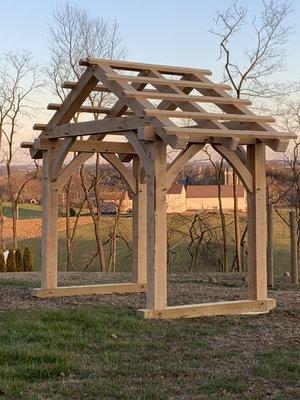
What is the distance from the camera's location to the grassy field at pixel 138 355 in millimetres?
5305

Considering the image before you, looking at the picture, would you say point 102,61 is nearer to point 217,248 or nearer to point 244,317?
point 244,317

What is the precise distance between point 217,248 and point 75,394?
78.0ft

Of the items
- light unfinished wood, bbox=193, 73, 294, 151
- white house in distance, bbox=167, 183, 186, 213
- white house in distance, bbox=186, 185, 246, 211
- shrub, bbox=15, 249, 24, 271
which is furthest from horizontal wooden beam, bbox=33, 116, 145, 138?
white house in distance, bbox=186, 185, 246, 211

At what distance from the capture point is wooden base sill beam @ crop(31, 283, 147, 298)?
10.2 metres

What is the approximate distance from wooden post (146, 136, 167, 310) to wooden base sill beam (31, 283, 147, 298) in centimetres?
243

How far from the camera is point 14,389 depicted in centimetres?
520

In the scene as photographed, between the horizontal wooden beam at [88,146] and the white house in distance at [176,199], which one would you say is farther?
→ the white house in distance at [176,199]

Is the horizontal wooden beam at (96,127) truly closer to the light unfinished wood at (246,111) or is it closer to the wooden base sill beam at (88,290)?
the light unfinished wood at (246,111)

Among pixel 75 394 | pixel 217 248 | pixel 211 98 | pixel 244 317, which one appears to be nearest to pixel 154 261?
pixel 244 317

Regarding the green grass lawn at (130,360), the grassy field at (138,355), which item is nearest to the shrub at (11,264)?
the grassy field at (138,355)

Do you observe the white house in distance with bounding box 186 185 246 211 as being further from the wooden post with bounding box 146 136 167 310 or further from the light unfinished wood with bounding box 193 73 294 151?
the wooden post with bounding box 146 136 167 310

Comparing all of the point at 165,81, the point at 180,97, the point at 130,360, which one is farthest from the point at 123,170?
the point at 130,360

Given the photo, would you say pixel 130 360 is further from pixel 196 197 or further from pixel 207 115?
pixel 196 197

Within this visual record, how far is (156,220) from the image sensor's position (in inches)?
324
